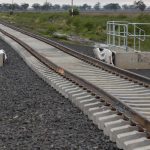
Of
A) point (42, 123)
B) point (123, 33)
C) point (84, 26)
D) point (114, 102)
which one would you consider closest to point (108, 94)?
point (114, 102)

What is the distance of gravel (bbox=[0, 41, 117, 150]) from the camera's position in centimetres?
627

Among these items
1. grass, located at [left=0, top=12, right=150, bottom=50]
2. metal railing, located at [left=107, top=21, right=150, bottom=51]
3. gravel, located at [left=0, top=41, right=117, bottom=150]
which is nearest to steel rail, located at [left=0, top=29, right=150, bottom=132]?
gravel, located at [left=0, top=41, right=117, bottom=150]

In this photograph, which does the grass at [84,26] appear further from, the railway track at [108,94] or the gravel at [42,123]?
the gravel at [42,123]

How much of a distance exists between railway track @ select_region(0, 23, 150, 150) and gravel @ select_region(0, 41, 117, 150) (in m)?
0.18

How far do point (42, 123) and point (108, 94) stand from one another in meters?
1.45

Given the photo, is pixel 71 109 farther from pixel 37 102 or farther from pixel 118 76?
pixel 118 76

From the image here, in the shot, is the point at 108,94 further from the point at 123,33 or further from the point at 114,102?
the point at 123,33

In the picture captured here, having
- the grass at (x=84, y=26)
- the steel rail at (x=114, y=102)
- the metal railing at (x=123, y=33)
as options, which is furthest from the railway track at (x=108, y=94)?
the grass at (x=84, y=26)

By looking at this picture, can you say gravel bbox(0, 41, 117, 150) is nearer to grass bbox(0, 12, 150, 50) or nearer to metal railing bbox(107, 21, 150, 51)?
metal railing bbox(107, 21, 150, 51)

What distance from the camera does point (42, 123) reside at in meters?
7.57

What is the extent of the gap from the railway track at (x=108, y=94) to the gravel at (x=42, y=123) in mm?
A: 181

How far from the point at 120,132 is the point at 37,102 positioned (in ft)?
11.2

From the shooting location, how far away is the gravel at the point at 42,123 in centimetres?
627

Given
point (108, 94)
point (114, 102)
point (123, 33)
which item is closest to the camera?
point (114, 102)
